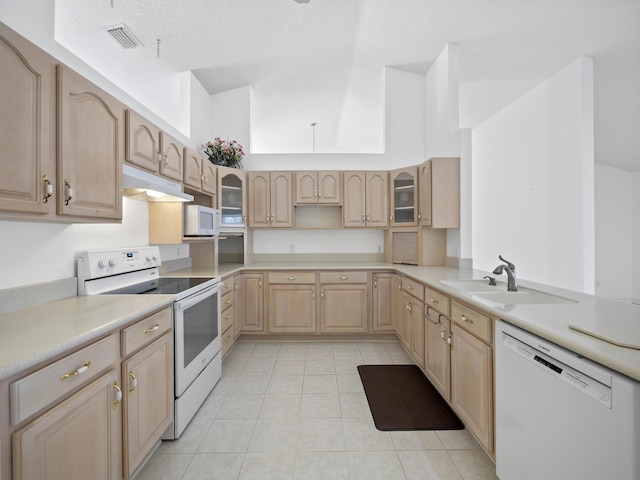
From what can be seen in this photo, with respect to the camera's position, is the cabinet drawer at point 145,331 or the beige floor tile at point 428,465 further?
the beige floor tile at point 428,465

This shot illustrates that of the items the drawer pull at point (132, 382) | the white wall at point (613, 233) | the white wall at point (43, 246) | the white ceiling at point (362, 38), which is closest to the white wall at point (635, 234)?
the white wall at point (613, 233)

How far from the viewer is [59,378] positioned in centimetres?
92

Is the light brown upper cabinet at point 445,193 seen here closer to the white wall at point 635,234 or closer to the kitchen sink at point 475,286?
the kitchen sink at point 475,286

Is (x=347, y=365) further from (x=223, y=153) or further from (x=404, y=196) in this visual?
(x=223, y=153)

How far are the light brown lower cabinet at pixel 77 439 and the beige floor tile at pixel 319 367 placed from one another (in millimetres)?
1610

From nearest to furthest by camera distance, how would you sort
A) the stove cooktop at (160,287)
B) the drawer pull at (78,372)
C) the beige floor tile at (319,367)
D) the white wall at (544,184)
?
the drawer pull at (78,372) → the stove cooktop at (160,287) → the beige floor tile at (319,367) → the white wall at (544,184)

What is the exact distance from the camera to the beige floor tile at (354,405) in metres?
1.96

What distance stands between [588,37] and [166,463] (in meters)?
4.63

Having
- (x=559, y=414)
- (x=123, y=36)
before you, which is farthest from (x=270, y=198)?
(x=559, y=414)

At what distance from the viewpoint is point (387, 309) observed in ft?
10.6

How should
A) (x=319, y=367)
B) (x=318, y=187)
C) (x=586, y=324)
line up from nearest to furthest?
(x=586, y=324), (x=319, y=367), (x=318, y=187)

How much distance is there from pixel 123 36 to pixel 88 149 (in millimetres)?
1269

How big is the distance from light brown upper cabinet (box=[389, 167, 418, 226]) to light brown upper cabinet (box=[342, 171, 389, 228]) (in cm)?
9

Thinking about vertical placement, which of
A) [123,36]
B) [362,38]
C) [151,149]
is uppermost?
[362,38]
